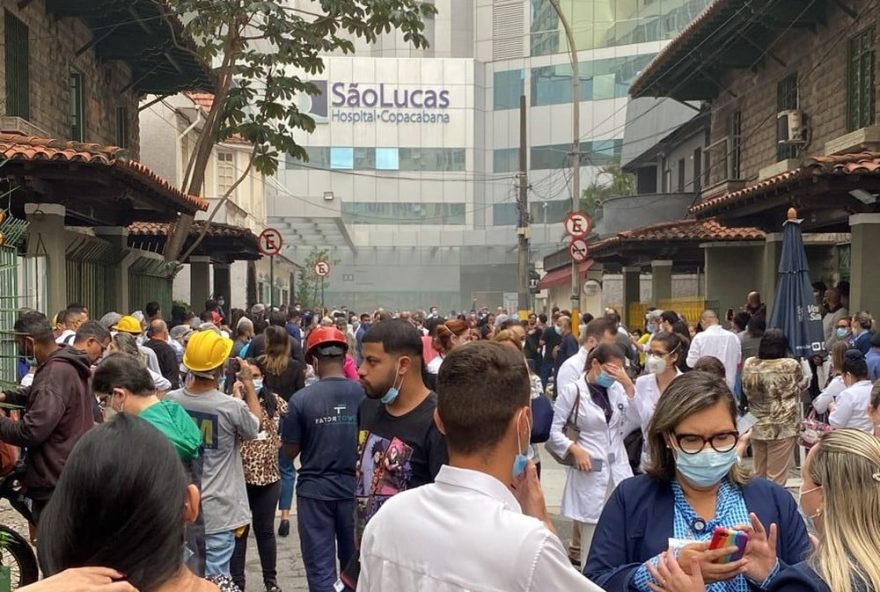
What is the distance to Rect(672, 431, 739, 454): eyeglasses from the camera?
335cm

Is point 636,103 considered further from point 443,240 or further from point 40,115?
point 443,240

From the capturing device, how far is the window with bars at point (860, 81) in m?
15.6

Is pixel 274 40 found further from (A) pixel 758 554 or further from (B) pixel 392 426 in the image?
(A) pixel 758 554

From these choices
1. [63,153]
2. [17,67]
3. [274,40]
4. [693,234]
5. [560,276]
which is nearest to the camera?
[63,153]

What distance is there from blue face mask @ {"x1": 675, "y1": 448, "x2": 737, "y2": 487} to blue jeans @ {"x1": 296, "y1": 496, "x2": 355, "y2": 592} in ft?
9.84

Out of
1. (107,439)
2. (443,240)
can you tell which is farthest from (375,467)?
(443,240)

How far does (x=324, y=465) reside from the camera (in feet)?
19.6

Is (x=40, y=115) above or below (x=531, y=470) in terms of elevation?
above

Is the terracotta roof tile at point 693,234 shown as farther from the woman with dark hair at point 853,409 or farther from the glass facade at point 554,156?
the glass facade at point 554,156

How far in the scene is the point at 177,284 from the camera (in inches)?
1172

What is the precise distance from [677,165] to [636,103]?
389 centimetres

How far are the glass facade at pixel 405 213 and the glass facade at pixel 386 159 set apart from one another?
2.30 meters

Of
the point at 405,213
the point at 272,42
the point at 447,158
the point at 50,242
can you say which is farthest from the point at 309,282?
the point at 50,242

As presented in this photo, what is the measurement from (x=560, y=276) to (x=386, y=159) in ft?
112
